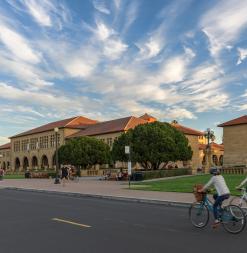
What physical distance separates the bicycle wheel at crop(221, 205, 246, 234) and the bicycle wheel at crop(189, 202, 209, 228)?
678mm

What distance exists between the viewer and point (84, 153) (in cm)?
6975

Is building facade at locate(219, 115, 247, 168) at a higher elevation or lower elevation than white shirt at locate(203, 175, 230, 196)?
higher

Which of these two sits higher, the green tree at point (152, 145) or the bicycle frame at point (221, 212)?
the green tree at point (152, 145)

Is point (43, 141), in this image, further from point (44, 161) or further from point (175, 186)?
point (175, 186)

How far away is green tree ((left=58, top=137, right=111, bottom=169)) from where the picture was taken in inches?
2736

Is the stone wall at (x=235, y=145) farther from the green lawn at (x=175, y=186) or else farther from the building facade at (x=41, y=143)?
the building facade at (x=41, y=143)

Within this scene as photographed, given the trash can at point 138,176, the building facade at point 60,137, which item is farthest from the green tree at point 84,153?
the trash can at point 138,176

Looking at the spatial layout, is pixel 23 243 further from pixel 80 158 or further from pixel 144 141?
pixel 80 158

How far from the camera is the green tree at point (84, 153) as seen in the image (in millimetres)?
69500

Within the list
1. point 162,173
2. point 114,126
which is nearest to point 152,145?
point 162,173

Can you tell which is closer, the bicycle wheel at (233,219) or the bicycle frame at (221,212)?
the bicycle wheel at (233,219)

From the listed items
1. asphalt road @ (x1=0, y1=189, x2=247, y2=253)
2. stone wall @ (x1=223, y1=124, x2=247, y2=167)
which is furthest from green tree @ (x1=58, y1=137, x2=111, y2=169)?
asphalt road @ (x1=0, y1=189, x2=247, y2=253)

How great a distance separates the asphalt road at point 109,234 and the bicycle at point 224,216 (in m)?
0.20

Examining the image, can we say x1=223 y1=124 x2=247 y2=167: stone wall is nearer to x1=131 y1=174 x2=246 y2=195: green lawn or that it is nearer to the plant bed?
the plant bed
